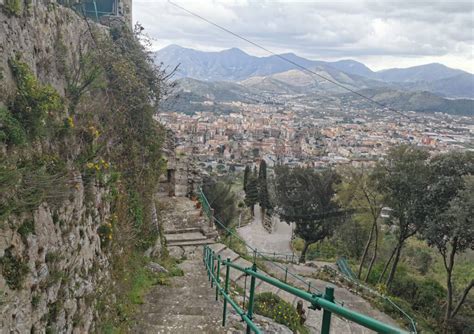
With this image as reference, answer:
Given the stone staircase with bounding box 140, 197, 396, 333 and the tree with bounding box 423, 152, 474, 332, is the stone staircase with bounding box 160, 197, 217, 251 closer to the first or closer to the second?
the stone staircase with bounding box 140, 197, 396, 333

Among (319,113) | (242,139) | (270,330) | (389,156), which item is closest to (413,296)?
(389,156)

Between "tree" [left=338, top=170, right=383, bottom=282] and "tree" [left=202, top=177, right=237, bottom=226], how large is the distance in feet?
26.5

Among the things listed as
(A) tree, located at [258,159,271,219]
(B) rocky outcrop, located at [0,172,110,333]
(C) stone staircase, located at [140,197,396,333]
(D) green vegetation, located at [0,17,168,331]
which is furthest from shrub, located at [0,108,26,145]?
(A) tree, located at [258,159,271,219]

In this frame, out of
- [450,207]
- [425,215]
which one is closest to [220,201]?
[425,215]

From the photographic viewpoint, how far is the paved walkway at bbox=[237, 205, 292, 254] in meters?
23.9

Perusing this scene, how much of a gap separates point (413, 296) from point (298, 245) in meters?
10.9

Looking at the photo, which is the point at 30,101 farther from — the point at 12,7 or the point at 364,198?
the point at 364,198

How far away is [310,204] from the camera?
21.2 m

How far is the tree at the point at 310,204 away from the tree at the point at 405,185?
6.12 metres

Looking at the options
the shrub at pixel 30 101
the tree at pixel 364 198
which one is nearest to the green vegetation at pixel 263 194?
the tree at pixel 364 198

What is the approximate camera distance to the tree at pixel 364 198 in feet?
52.2

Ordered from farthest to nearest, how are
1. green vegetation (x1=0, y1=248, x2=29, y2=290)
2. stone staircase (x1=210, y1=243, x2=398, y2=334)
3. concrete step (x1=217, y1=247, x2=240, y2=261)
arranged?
concrete step (x1=217, y1=247, x2=240, y2=261)
stone staircase (x1=210, y1=243, x2=398, y2=334)
green vegetation (x1=0, y1=248, x2=29, y2=290)

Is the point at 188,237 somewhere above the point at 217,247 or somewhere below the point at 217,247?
above

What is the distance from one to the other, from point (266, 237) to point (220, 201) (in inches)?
203
